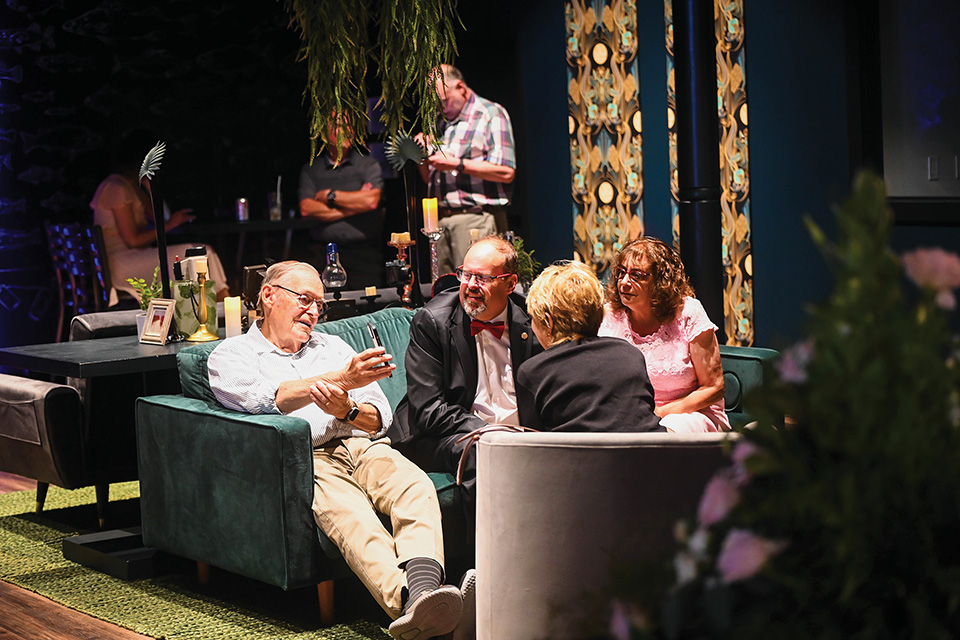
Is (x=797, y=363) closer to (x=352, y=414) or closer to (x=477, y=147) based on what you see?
(x=352, y=414)

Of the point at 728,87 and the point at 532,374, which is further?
the point at 728,87

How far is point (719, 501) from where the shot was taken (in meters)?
0.89

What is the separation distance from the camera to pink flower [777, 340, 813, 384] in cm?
86

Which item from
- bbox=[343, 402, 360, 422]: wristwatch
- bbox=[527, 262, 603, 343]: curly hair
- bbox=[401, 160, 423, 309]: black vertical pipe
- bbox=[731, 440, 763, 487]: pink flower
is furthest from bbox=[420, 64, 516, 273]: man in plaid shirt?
bbox=[731, 440, 763, 487]: pink flower

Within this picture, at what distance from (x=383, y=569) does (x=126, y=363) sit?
1294mm

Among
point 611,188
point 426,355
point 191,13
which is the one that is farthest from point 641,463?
point 191,13

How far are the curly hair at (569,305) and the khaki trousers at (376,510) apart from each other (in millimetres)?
672

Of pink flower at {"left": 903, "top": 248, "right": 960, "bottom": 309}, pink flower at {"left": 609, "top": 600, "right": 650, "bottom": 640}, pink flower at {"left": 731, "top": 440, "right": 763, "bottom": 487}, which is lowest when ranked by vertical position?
pink flower at {"left": 609, "top": 600, "right": 650, "bottom": 640}

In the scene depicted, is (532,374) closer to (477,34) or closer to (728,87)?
(728,87)

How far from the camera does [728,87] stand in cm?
643

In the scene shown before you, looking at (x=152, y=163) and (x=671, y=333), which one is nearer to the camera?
(x=671, y=333)

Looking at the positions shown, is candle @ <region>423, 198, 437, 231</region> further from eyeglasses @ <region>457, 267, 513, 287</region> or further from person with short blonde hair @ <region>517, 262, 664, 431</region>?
person with short blonde hair @ <region>517, 262, 664, 431</region>

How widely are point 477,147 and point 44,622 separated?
3682 millimetres

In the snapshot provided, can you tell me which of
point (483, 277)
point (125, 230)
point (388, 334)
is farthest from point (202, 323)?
A: point (125, 230)
